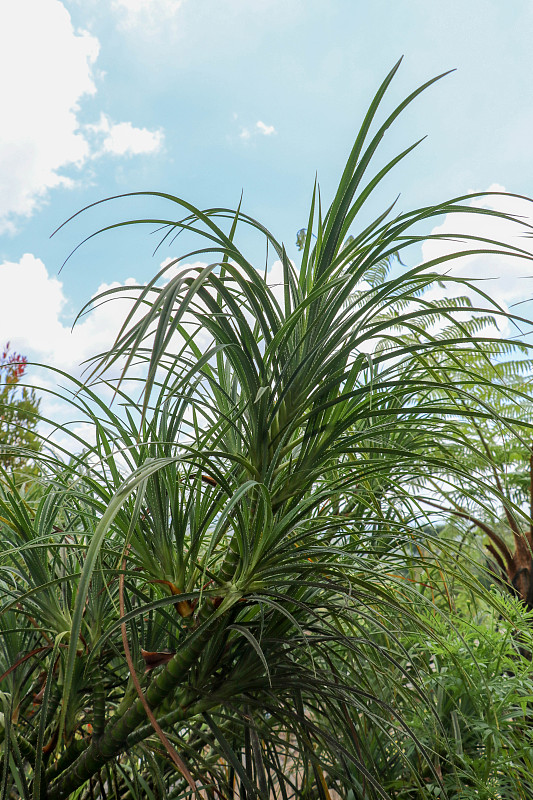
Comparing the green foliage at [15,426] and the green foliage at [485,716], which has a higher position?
the green foliage at [15,426]

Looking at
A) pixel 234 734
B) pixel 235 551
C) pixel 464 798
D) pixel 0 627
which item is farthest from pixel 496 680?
pixel 0 627

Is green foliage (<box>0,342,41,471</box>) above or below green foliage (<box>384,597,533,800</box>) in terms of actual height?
above

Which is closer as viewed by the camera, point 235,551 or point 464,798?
point 235,551

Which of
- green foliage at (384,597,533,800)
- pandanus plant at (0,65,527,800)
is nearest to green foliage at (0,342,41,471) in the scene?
pandanus plant at (0,65,527,800)

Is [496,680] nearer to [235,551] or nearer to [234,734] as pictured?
[234,734]

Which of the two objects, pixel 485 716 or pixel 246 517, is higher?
pixel 246 517

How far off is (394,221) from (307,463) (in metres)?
0.23

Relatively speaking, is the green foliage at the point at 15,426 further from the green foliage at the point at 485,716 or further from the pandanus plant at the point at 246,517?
the green foliage at the point at 485,716

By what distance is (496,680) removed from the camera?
0.92 meters

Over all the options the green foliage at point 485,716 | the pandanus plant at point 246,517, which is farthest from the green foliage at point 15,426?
the green foliage at point 485,716

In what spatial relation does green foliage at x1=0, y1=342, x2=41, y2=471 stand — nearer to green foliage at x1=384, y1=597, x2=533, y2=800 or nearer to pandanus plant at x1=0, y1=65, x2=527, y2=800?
pandanus plant at x1=0, y1=65, x2=527, y2=800

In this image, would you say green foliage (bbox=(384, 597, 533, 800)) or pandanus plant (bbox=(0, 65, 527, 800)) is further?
green foliage (bbox=(384, 597, 533, 800))

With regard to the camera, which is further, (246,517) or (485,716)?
(485,716)

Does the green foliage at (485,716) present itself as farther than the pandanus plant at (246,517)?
Yes
